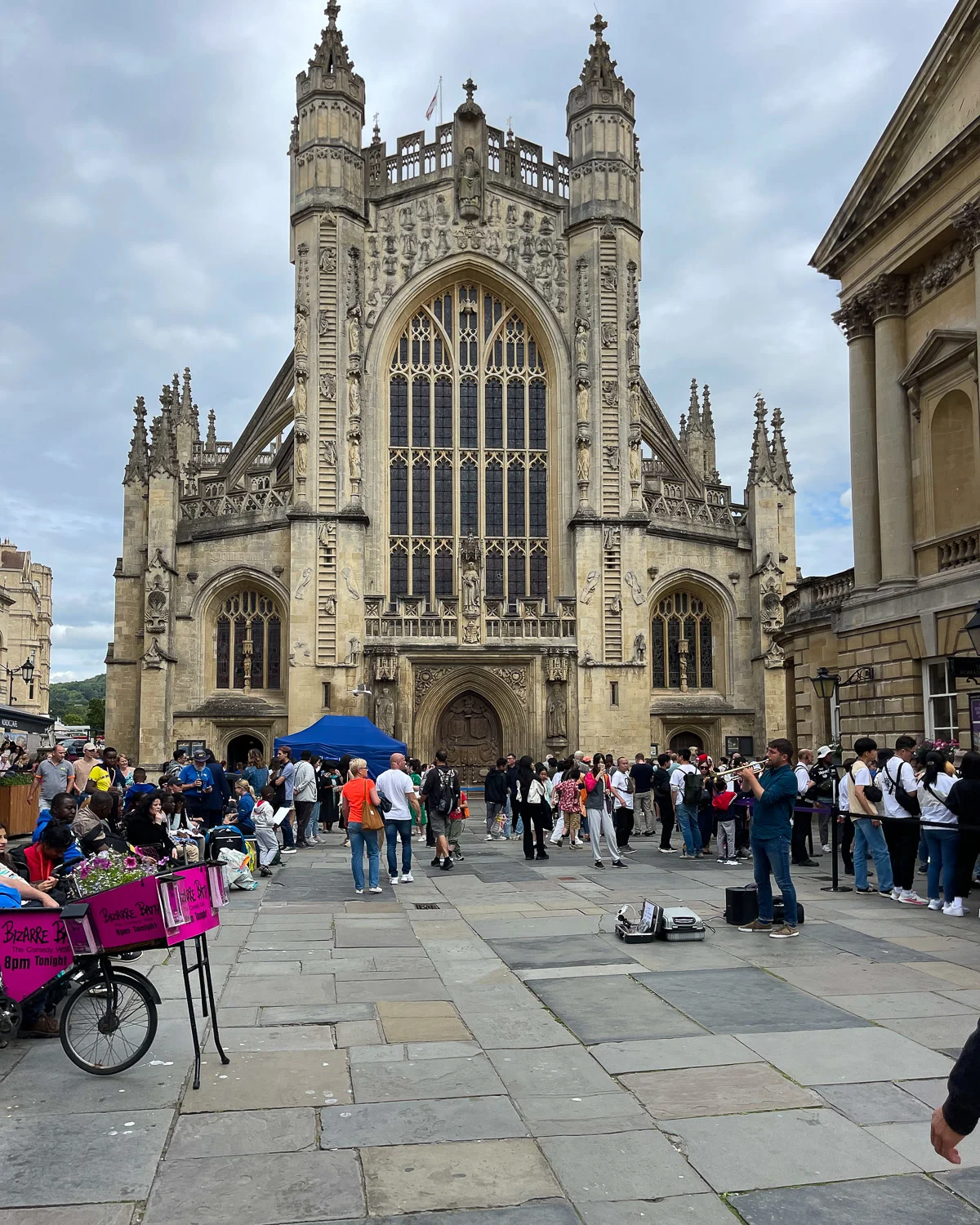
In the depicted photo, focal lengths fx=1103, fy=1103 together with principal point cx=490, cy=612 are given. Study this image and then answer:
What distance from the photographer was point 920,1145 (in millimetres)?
4633

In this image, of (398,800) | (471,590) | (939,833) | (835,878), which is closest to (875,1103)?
(939,833)

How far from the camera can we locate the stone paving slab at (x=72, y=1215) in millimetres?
3984

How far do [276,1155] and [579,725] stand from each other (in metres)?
26.6

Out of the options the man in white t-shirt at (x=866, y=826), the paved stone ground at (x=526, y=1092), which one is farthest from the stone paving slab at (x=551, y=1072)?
the man in white t-shirt at (x=866, y=826)

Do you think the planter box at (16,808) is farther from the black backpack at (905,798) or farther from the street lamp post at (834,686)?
the black backpack at (905,798)

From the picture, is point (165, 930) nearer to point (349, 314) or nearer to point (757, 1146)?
point (757, 1146)

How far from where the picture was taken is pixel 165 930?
5590 mm

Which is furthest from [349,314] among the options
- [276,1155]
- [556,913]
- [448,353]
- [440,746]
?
[276,1155]

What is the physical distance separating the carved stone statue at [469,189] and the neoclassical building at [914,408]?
16631 millimetres

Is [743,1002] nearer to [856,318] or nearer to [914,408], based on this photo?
[914,408]

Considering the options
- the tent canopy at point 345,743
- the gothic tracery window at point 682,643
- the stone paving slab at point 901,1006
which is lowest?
the stone paving slab at point 901,1006

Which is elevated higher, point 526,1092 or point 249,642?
point 249,642

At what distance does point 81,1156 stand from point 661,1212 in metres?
2.40

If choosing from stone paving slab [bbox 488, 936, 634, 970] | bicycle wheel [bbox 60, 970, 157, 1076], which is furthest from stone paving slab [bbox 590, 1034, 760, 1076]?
bicycle wheel [bbox 60, 970, 157, 1076]
